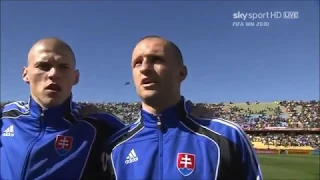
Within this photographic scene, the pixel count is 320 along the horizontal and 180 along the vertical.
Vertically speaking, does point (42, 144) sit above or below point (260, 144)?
above

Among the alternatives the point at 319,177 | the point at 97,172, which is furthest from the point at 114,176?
the point at 319,177

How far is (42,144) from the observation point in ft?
9.44

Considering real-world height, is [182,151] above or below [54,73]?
below

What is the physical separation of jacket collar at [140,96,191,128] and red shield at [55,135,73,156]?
2.27 ft

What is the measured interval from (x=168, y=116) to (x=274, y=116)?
172 feet

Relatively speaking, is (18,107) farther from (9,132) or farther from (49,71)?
(49,71)

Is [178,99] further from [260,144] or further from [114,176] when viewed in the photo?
[260,144]

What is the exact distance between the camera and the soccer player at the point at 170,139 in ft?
8.18

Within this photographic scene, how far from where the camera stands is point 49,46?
290cm

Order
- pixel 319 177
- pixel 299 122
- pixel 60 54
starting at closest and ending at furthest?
pixel 60 54
pixel 319 177
pixel 299 122

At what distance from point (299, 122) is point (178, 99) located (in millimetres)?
47573

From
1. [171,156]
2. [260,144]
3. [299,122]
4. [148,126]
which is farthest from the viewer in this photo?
[299,122]

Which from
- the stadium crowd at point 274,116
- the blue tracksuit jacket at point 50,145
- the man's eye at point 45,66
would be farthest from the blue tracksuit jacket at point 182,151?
the stadium crowd at point 274,116

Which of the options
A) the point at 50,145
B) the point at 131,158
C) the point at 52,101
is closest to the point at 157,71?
the point at 131,158
